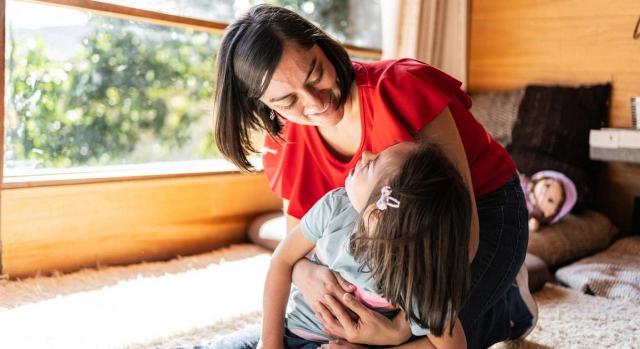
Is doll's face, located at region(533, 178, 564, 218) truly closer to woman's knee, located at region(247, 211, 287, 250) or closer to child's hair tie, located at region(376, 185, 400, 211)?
woman's knee, located at region(247, 211, 287, 250)

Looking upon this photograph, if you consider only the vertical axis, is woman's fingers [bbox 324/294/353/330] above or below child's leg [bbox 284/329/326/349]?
above

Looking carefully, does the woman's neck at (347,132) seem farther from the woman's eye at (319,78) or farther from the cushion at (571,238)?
the cushion at (571,238)

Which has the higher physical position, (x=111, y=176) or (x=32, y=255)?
(x=111, y=176)

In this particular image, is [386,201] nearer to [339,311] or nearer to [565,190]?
[339,311]

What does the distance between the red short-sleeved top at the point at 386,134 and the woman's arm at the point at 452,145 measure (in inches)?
0.7

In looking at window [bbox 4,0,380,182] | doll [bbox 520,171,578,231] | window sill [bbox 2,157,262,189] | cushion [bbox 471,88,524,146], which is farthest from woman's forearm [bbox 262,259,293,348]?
cushion [bbox 471,88,524,146]

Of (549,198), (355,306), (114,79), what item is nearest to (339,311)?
(355,306)

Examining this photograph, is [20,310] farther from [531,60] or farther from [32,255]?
[531,60]

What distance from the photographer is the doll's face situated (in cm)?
241

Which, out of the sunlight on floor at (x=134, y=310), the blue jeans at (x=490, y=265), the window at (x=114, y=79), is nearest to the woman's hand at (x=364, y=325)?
the blue jeans at (x=490, y=265)

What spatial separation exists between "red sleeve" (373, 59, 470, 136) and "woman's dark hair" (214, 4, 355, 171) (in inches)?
3.5

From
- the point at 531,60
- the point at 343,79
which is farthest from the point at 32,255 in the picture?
the point at 531,60

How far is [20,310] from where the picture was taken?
1.82 meters

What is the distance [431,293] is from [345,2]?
7.78ft
